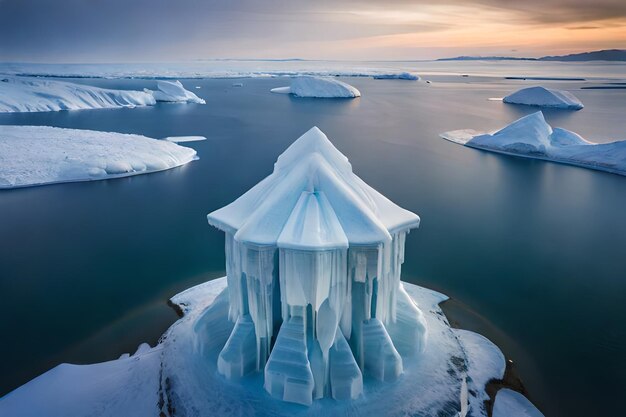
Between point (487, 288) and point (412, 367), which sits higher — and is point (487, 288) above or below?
below

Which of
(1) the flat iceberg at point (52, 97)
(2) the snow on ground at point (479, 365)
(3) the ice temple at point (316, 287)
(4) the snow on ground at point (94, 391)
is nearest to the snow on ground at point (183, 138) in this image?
(1) the flat iceberg at point (52, 97)

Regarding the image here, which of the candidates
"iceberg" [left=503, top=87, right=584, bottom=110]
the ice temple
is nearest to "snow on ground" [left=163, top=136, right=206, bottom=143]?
the ice temple

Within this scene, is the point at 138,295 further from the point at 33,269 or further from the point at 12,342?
the point at 33,269

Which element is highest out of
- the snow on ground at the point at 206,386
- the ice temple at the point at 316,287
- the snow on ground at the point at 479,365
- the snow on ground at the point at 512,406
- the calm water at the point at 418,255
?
the ice temple at the point at 316,287

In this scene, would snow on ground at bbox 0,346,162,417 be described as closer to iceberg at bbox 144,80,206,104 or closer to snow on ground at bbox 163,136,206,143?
snow on ground at bbox 163,136,206,143

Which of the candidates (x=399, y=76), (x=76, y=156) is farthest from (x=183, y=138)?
(x=399, y=76)

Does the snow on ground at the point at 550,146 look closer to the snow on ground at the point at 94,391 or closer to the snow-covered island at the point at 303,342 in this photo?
the snow-covered island at the point at 303,342

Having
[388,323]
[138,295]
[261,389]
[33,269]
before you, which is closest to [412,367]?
[388,323]
